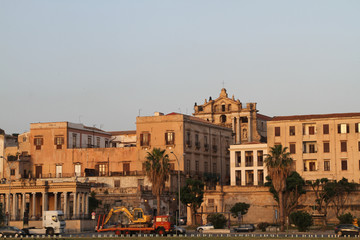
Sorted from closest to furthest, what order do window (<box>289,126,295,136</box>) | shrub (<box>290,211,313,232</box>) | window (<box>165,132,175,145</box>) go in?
shrub (<box>290,211,313,232</box>) < window (<box>289,126,295,136</box>) < window (<box>165,132,175,145</box>)

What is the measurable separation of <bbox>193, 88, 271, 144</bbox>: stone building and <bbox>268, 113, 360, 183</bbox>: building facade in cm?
4243

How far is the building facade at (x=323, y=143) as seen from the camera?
107 meters

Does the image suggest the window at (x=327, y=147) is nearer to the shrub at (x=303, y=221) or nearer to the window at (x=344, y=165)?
the window at (x=344, y=165)

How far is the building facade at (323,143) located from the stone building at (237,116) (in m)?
42.4

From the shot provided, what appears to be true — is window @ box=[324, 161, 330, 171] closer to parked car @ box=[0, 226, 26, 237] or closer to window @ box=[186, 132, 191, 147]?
window @ box=[186, 132, 191, 147]

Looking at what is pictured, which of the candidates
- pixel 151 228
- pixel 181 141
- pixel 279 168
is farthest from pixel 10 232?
pixel 181 141

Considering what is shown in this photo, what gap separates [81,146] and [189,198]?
107 ft

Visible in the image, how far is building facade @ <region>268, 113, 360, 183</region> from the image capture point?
106750 millimetres

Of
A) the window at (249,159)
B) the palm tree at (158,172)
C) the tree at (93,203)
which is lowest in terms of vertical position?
the tree at (93,203)

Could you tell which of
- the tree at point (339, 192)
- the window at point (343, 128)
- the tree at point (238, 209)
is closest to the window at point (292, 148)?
the window at point (343, 128)

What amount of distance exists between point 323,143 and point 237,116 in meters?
51.1

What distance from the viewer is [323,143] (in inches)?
4267

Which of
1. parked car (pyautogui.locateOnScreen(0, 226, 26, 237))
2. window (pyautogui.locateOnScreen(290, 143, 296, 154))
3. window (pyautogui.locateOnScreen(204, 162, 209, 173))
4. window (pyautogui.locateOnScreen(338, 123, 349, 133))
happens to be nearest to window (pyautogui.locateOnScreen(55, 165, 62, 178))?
window (pyautogui.locateOnScreen(204, 162, 209, 173))

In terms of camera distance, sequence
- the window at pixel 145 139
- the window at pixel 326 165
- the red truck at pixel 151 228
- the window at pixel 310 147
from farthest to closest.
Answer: the window at pixel 145 139, the window at pixel 310 147, the window at pixel 326 165, the red truck at pixel 151 228
